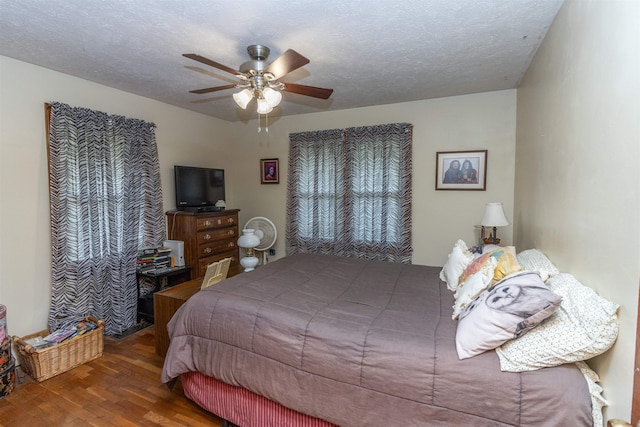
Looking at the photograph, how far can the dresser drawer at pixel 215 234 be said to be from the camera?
3.52m

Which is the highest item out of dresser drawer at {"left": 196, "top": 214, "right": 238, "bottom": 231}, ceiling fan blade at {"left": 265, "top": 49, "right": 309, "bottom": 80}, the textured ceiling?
the textured ceiling

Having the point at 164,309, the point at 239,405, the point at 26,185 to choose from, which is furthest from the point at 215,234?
the point at 239,405

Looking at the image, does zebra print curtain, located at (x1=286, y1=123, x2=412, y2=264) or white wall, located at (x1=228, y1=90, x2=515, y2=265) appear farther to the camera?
zebra print curtain, located at (x1=286, y1=123, x2=412, y2=264)

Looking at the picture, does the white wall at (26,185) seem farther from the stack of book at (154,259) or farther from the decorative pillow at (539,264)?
the decorative pillow at (539,264)

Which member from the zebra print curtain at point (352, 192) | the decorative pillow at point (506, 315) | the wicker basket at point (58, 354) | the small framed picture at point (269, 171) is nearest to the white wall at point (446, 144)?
the zebra print curtain at point (352, 192)

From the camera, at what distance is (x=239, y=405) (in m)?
1.67

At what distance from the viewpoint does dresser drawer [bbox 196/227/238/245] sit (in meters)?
3.52

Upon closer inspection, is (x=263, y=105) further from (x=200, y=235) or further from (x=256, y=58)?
(x=200, y=235)

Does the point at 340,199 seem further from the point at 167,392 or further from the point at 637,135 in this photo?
the point at 637,135

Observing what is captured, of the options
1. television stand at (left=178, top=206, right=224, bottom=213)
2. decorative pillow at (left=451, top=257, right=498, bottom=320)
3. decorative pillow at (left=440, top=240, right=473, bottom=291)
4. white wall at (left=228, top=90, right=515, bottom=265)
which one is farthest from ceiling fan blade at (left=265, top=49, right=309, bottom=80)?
television stand at (left=178, top=206, right=224, bottom=213)

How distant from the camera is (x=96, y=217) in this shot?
278 centimetres

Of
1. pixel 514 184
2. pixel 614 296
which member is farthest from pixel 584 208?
pixel 514 184

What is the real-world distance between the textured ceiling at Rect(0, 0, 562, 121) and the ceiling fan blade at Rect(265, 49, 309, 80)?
265 mm

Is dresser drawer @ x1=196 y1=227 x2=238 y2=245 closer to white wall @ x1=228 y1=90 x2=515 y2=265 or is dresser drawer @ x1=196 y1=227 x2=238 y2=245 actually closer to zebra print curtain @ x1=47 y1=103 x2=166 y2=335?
zebra print curtain @ x1=47 y1=103 x2=166 y2=335
